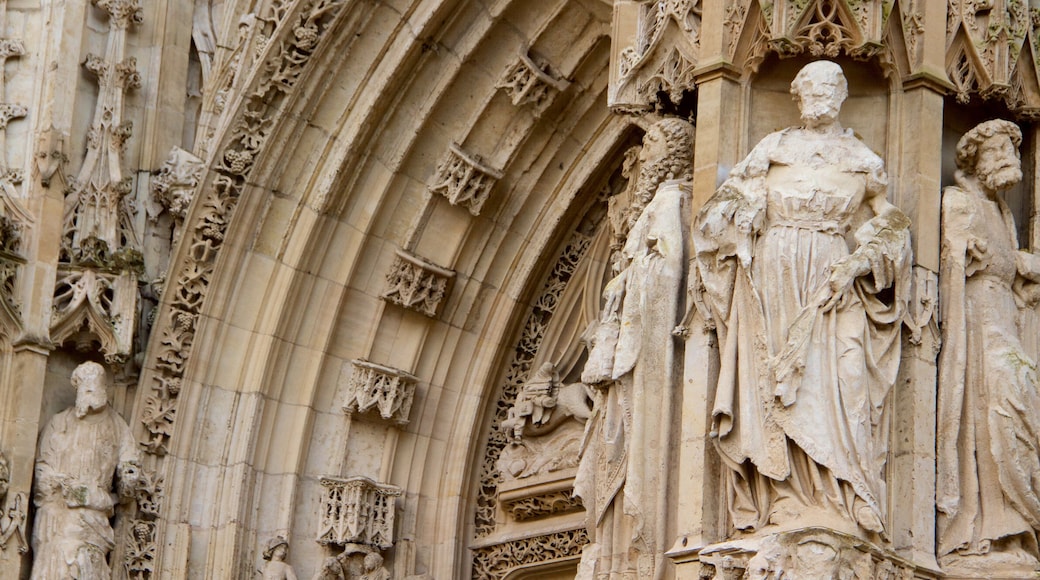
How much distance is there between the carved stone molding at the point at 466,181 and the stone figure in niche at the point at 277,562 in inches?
92.4

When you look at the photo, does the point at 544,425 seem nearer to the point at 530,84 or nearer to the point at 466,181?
the point at 466,181

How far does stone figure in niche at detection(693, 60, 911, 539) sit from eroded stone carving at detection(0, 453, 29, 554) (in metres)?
5.30

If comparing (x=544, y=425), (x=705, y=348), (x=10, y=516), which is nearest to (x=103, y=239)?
(x=10, y=516)

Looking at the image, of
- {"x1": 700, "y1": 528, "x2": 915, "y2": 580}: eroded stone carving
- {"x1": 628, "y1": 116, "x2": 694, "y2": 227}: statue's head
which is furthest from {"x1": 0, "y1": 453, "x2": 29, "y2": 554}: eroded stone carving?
{"x1": 700, "y1": 528, "x2": 915, "y2": 580}: eroded stone carving

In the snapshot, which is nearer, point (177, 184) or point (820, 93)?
point (820, 93)

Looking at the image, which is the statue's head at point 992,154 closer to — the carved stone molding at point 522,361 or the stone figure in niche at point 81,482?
the carved stone molding at point 522,361

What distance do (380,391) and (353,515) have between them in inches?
31.7

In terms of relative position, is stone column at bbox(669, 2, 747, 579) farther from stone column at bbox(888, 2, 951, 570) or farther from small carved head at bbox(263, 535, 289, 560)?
small carved head at bbox(263, 535, 289, 560)

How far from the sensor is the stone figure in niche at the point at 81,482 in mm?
16172

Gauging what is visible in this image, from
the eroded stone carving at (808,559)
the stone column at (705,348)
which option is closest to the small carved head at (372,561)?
the stone column at (705,348)

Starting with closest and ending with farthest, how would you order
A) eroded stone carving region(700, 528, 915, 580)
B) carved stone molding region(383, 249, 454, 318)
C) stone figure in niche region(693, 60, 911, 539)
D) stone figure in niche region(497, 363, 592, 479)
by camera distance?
eroded stone carving region(700, 528, 915, 580) → stone figure in niche region(693, 60, 911, 539) → stone figure in niche region(497, 363, 592, 479) → carved stone molding region(383, 249, 454, 318)

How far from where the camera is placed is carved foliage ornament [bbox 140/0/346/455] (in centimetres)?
1683

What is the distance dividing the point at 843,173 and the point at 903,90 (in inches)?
28.0

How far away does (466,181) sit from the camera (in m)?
16.6
